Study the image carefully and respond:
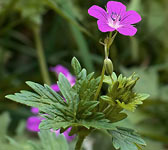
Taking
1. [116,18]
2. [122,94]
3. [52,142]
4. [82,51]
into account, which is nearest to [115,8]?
[116,18]

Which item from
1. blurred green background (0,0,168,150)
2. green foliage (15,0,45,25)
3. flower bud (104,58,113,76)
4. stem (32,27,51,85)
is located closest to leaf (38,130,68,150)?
flower bud (104,58,113,76)

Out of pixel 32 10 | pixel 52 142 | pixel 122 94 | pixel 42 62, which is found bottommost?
pixel 52 142

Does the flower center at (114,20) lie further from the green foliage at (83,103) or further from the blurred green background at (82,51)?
the blurred green background at (82,51)

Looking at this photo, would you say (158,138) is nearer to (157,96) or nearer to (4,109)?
(157,96)

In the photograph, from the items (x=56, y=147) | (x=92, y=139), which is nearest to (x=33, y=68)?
(x=92, y=139)

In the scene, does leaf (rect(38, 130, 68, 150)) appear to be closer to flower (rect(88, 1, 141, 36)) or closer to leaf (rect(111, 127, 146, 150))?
leaf (rect(111, 127, 146, 150))

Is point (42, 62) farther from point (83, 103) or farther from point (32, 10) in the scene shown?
point (83, 103)

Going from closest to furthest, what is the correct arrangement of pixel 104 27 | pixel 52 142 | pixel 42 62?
pixel 104 27 < pixel 52 142 < pixel 42 62
